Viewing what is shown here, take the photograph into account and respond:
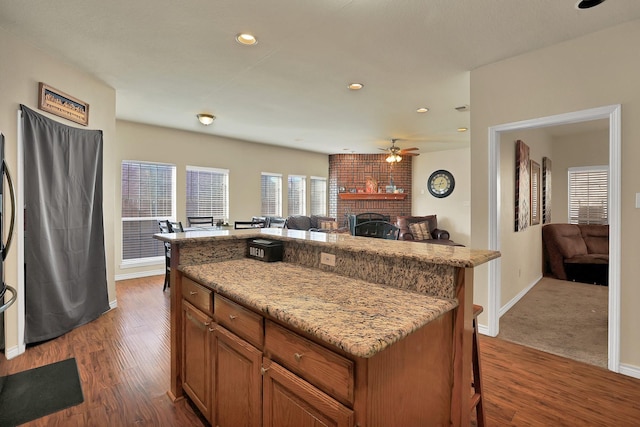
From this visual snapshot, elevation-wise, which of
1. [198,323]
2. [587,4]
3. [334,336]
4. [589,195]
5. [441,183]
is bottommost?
[198,323]

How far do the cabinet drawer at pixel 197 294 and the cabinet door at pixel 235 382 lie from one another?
0.15m

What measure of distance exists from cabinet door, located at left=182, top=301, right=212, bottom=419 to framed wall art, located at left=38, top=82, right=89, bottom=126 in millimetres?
2405

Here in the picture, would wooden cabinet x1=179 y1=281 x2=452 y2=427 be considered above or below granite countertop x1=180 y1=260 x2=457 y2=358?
below

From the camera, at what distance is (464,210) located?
7.24 m

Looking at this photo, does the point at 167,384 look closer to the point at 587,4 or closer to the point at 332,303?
the point at 332,303

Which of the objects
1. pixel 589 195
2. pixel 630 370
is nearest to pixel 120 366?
pixel 630 370

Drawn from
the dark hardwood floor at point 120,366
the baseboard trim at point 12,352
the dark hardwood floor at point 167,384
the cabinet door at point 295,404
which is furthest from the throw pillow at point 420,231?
the baseboard trim at point 12,352

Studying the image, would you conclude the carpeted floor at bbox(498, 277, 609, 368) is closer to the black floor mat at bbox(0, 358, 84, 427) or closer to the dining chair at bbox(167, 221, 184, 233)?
the black floor mat at bbox(0, 358, 84, 427)

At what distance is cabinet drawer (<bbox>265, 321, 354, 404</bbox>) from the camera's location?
94cm

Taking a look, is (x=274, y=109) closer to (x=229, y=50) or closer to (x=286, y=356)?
(x=229, y=50)

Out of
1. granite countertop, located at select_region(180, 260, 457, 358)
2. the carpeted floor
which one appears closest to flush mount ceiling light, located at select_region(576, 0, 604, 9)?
granite countertop, located at select_region(180, 260, 457, 358)

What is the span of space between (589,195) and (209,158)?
23.0 feet

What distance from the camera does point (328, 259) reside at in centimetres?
174

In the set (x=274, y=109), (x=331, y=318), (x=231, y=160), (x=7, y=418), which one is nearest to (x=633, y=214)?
(x=331, y=318)
